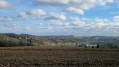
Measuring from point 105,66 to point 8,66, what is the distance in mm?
10655

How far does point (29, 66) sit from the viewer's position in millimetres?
17766

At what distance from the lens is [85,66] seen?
59.0 ft

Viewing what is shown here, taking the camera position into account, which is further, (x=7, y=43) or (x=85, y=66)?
(x=7, y=43)

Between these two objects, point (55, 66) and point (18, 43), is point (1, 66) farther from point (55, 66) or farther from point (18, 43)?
point (18, 43)

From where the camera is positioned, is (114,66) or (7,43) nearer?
(114,66)

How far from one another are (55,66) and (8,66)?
5.11m

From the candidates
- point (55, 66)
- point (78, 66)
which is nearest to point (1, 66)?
point (55, 66)

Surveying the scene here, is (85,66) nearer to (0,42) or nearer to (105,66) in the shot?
(105,66)

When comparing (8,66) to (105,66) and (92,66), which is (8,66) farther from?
(105,66)

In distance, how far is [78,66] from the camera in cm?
1788

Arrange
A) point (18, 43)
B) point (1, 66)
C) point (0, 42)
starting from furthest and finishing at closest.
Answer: point (18, 43)
point (0, 42)
point (1, 66)

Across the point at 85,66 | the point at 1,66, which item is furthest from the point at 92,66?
the point at 1,66

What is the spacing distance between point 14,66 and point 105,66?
394 inches

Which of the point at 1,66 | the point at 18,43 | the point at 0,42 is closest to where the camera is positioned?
the point at 1,66
